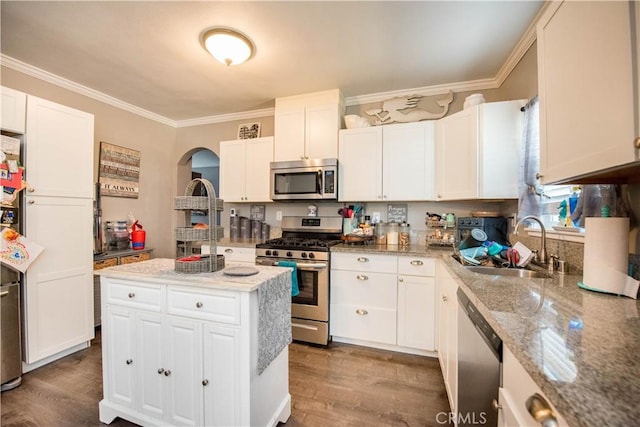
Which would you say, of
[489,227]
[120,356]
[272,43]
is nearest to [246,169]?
[272,43]

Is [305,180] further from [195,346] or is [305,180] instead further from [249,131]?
[195,346]

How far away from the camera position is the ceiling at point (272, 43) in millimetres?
1776

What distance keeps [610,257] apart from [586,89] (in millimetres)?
668

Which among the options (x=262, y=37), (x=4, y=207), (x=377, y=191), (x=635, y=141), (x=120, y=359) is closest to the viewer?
(x=635, y=141)

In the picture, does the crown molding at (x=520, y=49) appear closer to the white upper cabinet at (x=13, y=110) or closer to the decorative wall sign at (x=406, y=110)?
the decorative wall sign at (x=406, y=110)

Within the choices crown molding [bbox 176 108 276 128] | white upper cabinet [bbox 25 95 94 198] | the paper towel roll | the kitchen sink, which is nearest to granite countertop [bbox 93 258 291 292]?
the kitchen sink

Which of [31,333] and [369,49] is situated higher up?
[369,49]

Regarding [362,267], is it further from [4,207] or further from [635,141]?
[4,207]

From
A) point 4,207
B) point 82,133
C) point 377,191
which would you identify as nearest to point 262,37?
point 377,191

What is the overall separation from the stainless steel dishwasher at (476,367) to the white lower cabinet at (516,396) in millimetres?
48

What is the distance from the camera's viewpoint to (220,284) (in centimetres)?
130

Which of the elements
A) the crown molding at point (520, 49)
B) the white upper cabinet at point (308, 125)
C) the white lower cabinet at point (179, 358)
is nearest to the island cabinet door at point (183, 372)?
the white lower cabinet at point (179, 358)

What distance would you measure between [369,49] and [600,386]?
237 centimetres

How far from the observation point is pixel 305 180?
2.94 m
